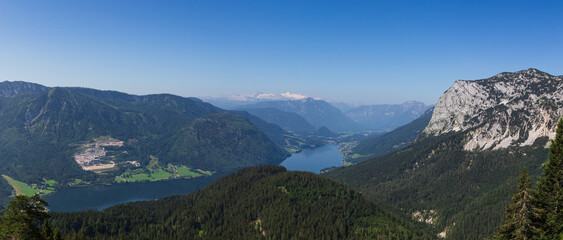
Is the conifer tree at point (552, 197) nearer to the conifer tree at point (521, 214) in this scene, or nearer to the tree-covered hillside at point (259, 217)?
the conifer tree at point (521, 214)

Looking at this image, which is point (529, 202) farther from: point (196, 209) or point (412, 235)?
point (196, 209)

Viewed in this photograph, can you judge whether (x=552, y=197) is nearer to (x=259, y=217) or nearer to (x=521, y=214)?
(x=521, y=214)

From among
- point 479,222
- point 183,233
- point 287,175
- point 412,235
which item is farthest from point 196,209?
point 479,222

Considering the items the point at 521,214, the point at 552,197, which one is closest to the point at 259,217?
the point at 521,214

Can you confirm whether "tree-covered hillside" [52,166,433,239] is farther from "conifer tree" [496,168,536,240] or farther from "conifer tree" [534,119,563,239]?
"conifer tree" [534,119,563,239]

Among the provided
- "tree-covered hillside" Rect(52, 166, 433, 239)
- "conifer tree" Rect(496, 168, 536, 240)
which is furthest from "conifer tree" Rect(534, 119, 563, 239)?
"tree-covered hillside" Rect(52, 166, 433, 239)

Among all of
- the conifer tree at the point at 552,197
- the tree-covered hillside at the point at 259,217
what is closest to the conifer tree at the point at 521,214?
the conifer tree at the point at 552,197
